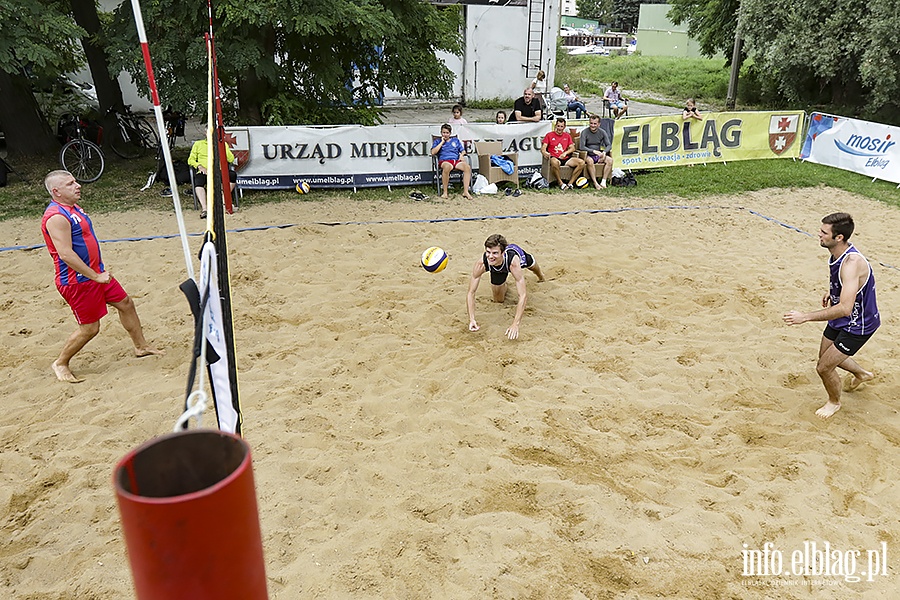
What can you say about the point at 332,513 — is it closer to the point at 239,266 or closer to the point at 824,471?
the point at 824,471

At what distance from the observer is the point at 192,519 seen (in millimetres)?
1047

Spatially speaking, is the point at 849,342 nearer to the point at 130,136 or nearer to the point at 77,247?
the point at 77,247

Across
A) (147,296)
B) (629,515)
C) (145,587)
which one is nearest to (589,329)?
(629,515)

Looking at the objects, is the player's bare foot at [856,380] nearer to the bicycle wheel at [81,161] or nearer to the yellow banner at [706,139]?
the yellow banner at [706,139]

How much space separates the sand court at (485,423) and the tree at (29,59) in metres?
3.16

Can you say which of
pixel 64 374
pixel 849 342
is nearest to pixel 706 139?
pixel 849 342

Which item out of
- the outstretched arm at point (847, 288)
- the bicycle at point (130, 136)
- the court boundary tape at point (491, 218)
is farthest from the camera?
the bicycle at point (130, 136)

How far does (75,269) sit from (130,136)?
980cm

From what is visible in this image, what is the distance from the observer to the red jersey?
11.7 m

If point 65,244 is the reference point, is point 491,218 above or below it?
below

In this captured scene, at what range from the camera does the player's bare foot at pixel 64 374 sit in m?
5.34

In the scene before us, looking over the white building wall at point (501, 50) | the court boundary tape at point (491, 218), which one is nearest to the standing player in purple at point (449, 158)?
the court boundary tape at point (491, 218)

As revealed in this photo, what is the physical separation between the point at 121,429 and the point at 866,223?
10.1 meters

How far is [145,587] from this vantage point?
1096 mm
